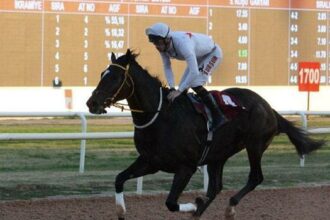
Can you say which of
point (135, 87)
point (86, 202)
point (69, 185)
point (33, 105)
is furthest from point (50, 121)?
point (135, 87)

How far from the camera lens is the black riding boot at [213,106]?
659 cm

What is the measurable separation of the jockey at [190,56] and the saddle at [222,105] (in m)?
0.05

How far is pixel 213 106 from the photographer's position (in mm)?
6602

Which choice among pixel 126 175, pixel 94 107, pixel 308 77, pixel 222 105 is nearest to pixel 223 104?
pixel 222 105

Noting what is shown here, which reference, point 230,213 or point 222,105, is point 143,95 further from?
point 230,213

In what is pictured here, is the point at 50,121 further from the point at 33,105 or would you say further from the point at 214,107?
the point at 214,107

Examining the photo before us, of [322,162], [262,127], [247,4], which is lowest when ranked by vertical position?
[322,162]

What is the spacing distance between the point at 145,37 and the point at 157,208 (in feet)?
33.5

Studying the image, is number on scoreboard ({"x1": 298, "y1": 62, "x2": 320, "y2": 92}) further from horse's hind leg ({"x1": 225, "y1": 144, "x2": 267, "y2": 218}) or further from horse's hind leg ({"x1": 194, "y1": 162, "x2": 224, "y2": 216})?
horse's hind leg ({"x1": 194, "y1": 162, "x2": 224, "y2": 216})

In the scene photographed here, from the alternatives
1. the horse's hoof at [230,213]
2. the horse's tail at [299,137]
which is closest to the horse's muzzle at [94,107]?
the horse's hoof at [230,213]

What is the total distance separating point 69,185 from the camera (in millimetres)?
8508

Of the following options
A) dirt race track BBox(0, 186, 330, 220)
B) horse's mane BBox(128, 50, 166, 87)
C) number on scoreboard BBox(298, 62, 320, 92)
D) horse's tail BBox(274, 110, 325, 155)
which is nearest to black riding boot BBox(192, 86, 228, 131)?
horse's mane BBox(128, 50, 166, 87)

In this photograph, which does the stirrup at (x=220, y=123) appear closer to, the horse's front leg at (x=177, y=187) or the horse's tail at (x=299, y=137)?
the horse's front leg at (x=177, y=187)

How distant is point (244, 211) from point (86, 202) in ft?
4.73
